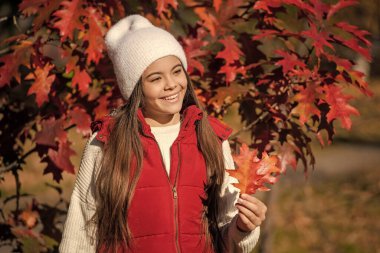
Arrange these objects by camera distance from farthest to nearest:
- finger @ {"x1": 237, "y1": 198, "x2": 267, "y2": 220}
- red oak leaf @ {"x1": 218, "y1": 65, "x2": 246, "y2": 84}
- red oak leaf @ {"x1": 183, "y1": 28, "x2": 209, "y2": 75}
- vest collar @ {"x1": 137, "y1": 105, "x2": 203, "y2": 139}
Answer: red oak leaf @ {"x1": 183, "y1": 28, "x2": 209, "y2": 75} → red oak leaf @ {"x1": 218, "y1": 65, "x2": 246, "y2": 84} → vest collar @ {"x1": 137, "y1": 105, "x2": 203, "y2": 139} → finger @ {"x1": 237, "y1": 198, "x2": 267, "y2": 220}

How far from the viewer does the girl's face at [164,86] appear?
2455 millimetres

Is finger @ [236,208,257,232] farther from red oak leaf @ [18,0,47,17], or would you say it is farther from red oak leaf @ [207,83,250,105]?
red oak leaf @ [18,0,47,17]

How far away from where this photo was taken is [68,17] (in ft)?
9.23

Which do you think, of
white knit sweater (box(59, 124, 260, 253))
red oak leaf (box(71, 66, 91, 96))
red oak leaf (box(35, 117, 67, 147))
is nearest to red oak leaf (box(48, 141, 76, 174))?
red oak leaf (box(35, 117, 67, 147))

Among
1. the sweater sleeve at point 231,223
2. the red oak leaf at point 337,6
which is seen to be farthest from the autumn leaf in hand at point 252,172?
the red oak leaf at point 337,6

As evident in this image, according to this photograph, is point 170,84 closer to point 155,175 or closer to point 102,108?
point 155,175

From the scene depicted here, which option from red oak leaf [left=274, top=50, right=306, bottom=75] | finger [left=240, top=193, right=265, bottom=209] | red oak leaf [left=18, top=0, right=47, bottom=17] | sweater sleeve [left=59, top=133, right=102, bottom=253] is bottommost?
sweater sleeve [left=59, top=133, right=102, bottom=253]

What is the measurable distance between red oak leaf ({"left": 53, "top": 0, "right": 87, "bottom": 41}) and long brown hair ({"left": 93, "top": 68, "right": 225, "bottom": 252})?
561 millimetres

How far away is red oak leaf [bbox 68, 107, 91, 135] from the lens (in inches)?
120

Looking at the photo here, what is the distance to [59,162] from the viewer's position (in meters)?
3.10

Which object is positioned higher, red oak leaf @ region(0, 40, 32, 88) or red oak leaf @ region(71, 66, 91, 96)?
red oak leaf @ region(0, 40, 32, 88)

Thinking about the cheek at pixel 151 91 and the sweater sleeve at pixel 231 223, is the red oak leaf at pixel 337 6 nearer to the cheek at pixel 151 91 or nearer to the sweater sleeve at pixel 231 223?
the sweater sleeve at pixel 231 223

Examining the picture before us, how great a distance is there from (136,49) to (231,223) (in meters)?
0.91

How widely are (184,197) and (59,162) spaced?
3.42 feet
